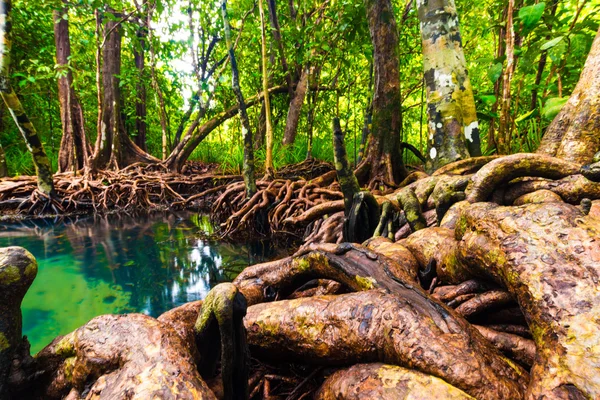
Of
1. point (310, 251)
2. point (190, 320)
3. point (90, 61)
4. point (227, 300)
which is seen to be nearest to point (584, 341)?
point (227, 300)

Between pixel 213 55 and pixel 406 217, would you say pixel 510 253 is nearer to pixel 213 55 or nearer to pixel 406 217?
pixel 406 217

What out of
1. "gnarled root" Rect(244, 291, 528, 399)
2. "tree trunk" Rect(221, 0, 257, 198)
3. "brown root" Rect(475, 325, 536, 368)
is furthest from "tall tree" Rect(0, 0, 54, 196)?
"brown root" Rect(475, 325, 536, 368)

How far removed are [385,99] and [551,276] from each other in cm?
437

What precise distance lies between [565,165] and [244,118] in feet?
15.2

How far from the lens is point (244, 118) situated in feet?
18.9

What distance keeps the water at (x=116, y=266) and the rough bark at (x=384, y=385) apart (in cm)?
313

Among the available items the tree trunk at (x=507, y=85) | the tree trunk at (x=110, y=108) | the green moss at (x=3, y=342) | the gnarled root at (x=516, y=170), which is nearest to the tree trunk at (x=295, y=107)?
the tree trunk at (x=110, y=108)

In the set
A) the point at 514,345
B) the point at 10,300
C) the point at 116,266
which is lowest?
the point at 116,266

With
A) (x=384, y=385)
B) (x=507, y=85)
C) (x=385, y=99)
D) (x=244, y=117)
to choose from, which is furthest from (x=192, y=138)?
(x=384, y=385)

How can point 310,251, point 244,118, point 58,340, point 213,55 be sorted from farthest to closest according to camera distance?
point 213,55 → point 244,118 → point 310,251 → point 58,340

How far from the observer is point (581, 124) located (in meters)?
2.93

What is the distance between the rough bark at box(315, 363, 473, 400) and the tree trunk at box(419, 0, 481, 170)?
11.1 ft

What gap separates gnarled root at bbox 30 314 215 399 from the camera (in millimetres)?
1093

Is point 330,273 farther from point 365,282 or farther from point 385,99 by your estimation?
point 385,99
